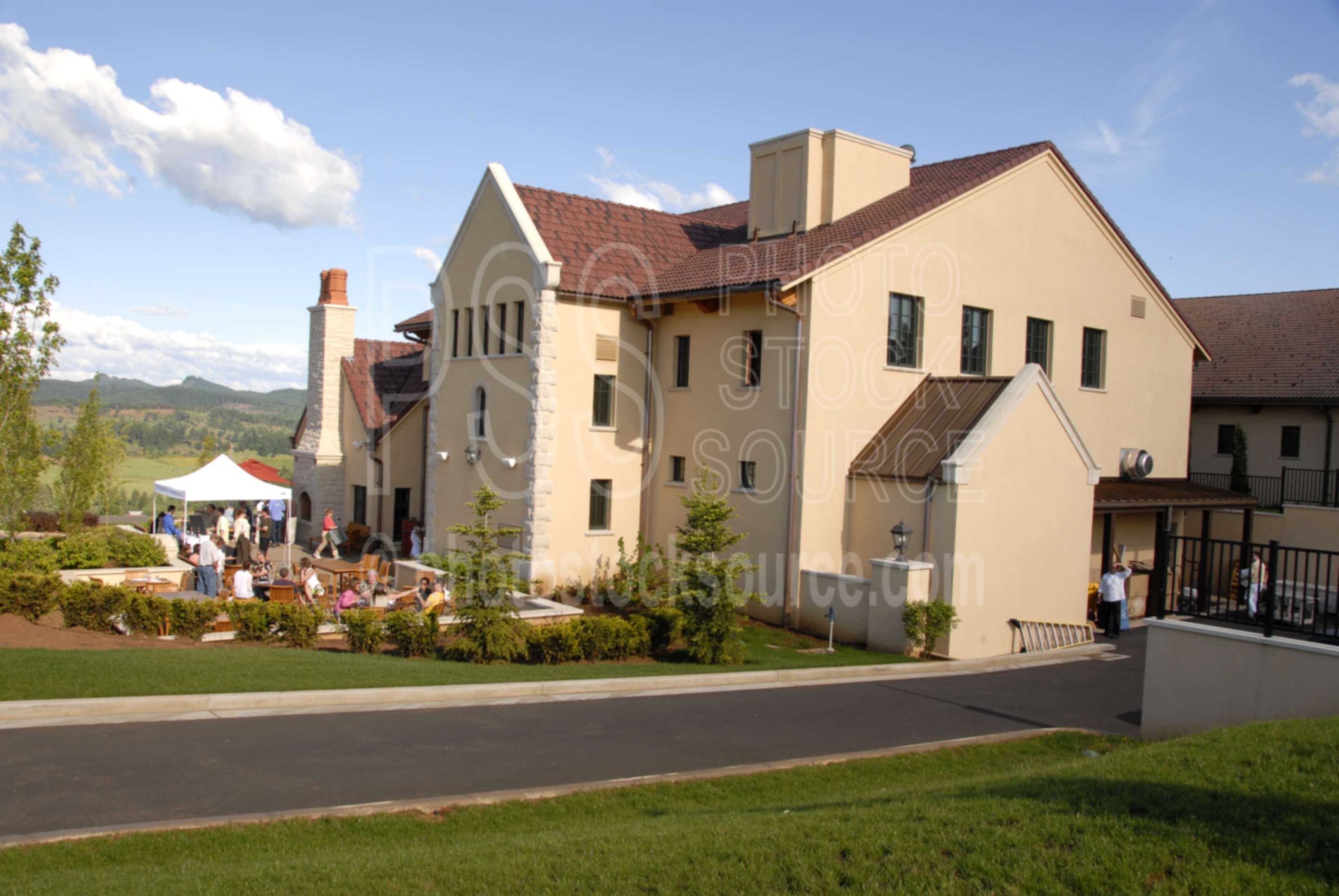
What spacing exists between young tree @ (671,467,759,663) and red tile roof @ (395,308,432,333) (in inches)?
646

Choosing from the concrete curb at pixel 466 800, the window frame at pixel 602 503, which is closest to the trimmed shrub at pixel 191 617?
the concrete curb at pixel 466 800

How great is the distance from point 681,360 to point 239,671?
13.8 meters

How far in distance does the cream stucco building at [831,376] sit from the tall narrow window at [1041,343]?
6cm

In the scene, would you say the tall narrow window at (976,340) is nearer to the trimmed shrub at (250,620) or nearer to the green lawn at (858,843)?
the green lawn at (858,843)

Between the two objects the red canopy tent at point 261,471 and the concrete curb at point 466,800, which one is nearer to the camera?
the concrete curb at point 466,800

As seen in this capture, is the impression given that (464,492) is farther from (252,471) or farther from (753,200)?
(252,471)

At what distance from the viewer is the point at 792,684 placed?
15.4m

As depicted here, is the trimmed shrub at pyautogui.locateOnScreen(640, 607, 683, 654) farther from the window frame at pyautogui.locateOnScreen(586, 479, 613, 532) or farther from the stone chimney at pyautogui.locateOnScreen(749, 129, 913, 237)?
the stone chimney at pyautogui.locateOnScreen(749, 129, 913, 237)

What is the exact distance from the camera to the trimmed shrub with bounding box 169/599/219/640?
15.4 m

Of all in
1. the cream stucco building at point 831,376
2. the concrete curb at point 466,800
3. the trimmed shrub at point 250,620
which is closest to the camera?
the concrete curb at point 466,800

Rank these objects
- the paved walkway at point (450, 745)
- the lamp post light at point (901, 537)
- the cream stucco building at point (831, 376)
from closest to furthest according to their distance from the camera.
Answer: the paved walkway at point (450, 745) → the lamp post light at point (901, 537) → the cream stucco building at point (831, 376)

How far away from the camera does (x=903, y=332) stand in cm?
2233

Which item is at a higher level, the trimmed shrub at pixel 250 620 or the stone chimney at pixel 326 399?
the stone chimney at pixel 326 399

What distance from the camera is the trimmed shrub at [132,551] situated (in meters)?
20.6
